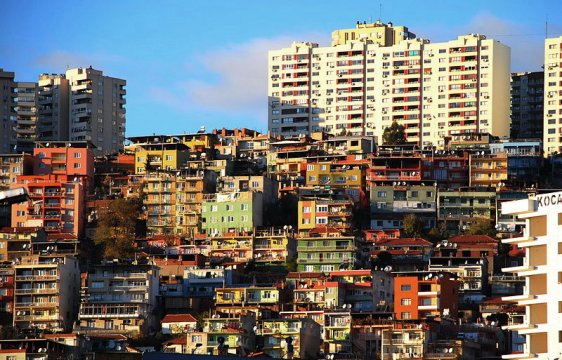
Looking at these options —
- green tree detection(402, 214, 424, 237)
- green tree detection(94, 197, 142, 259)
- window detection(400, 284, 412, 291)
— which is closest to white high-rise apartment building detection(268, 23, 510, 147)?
green tree detection(402, 214, 424, 237)

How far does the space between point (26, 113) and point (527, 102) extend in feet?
125

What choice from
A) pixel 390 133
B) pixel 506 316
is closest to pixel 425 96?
pixel 390 133

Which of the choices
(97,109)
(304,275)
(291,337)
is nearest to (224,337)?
(291,337)

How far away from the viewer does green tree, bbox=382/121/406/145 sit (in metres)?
128

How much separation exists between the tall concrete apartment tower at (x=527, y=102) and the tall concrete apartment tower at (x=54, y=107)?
3427cm

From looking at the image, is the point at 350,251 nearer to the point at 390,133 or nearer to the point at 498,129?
the point at 390,133

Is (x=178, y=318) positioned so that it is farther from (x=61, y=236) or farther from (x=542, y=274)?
(x=542, y=274)

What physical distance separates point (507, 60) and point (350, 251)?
126ft

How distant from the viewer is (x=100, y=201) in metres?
112

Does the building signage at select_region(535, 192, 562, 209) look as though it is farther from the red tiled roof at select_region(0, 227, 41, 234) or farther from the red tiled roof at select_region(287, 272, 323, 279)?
the red tiled roof at select_region(0, 227, 41, 234)

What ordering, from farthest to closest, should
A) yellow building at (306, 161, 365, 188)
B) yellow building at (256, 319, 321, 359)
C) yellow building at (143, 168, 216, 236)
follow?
yellow building at (306, 161, 365, 188)
yellow building at (143, 168, 216, 236)
yellow building at (256, 319, 321, 359)

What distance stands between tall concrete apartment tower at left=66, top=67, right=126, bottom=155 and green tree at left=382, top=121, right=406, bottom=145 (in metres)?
24.7

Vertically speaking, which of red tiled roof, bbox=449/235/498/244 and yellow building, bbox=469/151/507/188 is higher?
yellow building, bbox=469/151/507/188

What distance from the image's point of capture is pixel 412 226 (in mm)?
108062
